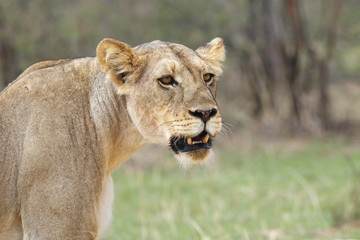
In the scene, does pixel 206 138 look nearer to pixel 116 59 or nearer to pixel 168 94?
pixel 168 94

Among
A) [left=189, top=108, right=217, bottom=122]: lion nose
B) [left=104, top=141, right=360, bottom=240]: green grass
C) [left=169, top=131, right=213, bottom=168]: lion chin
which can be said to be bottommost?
[left=169, top=131, right=213, bottom=168]: lion chin

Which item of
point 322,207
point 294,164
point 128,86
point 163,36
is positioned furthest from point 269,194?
point 163,36

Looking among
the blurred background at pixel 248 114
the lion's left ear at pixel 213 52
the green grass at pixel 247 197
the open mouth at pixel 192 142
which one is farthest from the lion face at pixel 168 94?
the blurred background at pixel 248 114

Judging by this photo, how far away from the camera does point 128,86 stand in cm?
399

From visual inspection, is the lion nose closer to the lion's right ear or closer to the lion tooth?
the lion tooth

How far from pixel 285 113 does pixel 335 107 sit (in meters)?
2.45

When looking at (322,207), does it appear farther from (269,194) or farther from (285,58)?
(285,58)

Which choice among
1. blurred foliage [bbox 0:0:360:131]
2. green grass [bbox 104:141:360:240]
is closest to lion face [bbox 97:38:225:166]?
green grass [bbox 104:141:360:240]

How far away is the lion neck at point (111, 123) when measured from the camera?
3.98 meters

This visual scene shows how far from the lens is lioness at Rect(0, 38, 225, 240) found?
3639mm

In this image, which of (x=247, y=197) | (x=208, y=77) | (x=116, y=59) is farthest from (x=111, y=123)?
(x=247, y=197)

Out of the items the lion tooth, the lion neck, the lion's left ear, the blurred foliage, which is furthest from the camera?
the blurred foliage

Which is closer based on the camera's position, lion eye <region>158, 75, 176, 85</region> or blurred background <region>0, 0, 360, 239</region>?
lion eye <region>158, 75, 176, 85</region>

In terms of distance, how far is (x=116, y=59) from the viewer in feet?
12.9
